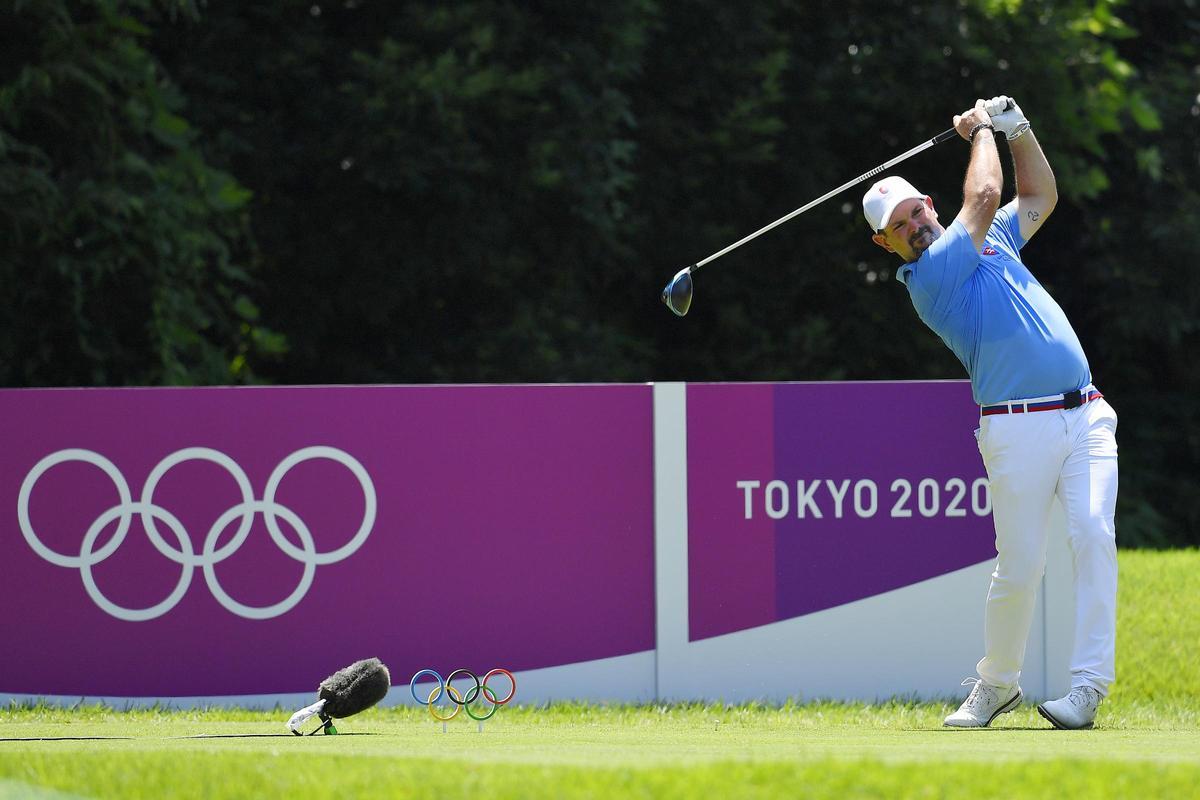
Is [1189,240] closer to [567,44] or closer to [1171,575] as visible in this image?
[567,44]

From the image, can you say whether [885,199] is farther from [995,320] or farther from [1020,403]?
[1020,403]

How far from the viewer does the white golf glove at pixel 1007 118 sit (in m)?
6.75

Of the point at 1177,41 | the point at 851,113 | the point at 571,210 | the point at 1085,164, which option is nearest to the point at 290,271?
the point at 571,210

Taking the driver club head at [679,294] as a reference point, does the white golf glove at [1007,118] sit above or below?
above

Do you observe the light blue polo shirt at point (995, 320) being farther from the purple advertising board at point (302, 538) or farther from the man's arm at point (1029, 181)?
the purple advertising board at point (302, 538)

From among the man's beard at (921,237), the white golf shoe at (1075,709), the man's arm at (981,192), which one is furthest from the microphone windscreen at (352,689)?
the man's arm at (981,192)

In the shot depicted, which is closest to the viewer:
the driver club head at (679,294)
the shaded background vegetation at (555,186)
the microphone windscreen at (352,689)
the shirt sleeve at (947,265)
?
the microphone windscreen at (352,689)

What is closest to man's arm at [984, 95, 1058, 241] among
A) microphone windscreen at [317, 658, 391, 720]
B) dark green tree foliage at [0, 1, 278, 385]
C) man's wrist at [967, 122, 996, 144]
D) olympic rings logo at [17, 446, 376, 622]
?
man's wrist at [967, 122, 996, 144]

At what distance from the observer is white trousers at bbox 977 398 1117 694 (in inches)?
254

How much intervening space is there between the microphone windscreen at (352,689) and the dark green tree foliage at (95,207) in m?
7.58

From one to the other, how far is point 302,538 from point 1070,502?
149 inches

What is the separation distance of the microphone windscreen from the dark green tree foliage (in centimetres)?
758

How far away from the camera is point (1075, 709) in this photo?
6.46 metres

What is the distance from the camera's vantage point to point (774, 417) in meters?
8.51
